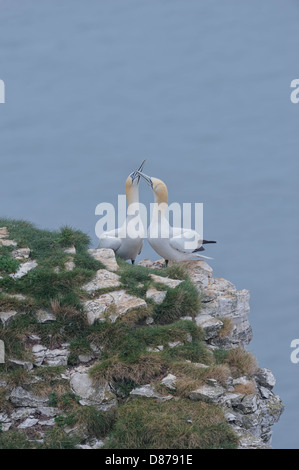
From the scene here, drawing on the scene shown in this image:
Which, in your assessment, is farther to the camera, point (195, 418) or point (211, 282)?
point (211, 282)

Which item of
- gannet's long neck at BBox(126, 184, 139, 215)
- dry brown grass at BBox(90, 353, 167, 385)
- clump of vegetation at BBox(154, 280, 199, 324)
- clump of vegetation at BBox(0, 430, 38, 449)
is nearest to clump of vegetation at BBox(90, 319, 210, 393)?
dry brown grass at BBox(90, 353, 167, 385)

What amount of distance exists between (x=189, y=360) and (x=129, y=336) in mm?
1150

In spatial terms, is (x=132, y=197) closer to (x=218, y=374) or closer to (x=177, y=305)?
(x=177, y=305)

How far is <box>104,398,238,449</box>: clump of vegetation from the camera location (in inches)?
523

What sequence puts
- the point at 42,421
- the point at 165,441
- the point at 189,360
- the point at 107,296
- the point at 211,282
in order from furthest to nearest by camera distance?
the point at 211,282 < the point at 107,296 < the point at 189,360 < the point at 42,421 < the point at 165,441

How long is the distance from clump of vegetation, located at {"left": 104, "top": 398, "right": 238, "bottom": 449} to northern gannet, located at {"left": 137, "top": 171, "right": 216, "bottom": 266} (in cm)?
571

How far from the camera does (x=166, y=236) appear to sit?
19156mm

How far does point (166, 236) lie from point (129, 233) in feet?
2.89

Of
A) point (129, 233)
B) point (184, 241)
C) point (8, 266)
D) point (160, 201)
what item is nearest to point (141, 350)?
point (8, 266)

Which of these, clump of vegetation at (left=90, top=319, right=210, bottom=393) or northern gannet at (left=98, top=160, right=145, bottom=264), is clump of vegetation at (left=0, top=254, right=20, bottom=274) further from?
northern gannet at (left=98, top=160, right=145, bottom=264)

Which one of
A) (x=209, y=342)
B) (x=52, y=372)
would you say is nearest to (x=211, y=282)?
(x=209, y=342)

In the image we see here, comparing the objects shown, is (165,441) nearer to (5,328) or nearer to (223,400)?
(223,400)

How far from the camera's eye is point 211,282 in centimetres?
1889

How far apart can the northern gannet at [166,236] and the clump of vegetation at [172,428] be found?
225 inches
